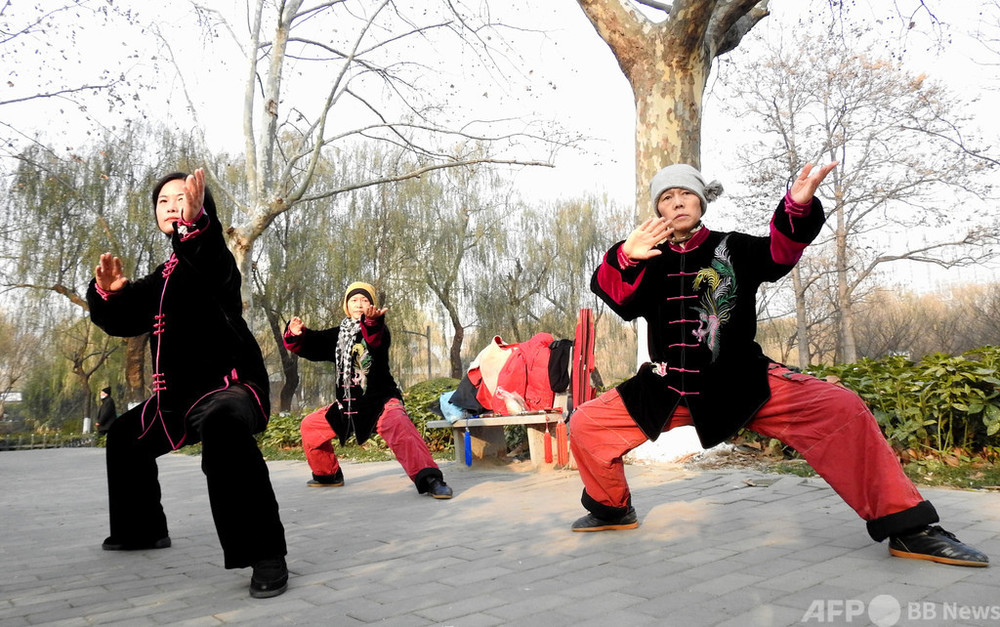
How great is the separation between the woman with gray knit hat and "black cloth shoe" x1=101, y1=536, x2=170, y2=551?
2.25 meters

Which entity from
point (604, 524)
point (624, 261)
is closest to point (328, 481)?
point (604, 524)

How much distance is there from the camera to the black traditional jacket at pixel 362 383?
5.91 meters

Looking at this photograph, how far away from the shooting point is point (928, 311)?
34.3 metres

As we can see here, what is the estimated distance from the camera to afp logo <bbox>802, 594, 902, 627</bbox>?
2191mm

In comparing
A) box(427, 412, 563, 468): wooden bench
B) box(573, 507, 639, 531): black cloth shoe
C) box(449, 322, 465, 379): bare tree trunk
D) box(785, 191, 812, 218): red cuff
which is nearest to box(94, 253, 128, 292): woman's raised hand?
box(573, 507, 639, 531): black cloth shoe

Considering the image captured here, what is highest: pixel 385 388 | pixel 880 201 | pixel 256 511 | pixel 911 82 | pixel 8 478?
pixel 911 82

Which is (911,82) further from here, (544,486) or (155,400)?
(155,400)

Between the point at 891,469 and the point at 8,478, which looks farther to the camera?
the point at 8,478

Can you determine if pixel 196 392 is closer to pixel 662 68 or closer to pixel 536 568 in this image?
pixel 536 568

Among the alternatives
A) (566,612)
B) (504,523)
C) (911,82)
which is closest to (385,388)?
(504,523)

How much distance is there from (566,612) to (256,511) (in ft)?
4.58

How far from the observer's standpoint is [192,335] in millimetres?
3535

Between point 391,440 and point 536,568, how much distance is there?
284 cm

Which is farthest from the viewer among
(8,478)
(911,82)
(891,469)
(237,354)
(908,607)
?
(911,82)
